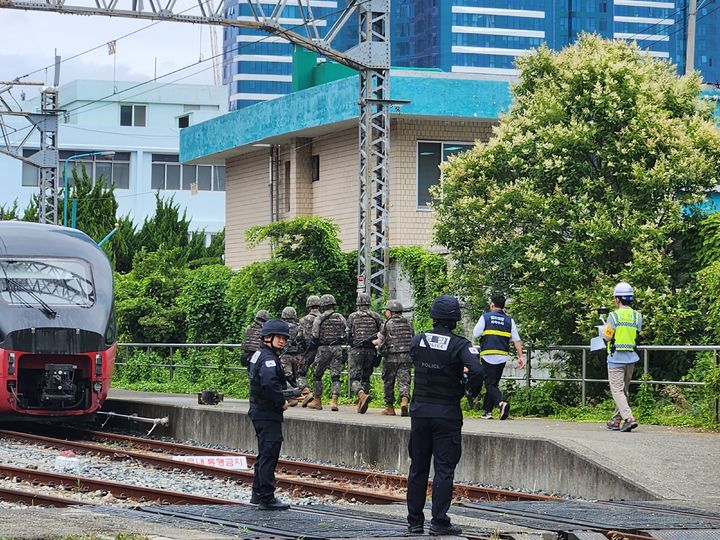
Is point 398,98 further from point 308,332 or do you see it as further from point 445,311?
point 445,311

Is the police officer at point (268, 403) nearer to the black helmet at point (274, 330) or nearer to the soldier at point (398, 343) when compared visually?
the black helmet at point (274, 330)

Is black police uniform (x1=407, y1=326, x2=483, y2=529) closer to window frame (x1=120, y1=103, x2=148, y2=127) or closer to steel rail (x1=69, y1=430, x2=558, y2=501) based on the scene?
steel rail (x1=69, y1=430, x2=558, y2=501)

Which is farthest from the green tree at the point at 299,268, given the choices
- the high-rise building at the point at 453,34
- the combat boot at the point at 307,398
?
the high-rise building at the point at 453,34

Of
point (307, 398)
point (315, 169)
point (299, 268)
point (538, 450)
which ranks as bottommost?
point (538, 450)

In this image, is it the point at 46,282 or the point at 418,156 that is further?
the point at 418,156

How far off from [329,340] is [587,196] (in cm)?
448

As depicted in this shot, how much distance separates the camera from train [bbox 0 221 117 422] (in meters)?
21.5

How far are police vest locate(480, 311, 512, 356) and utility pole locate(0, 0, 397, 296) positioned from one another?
6.47 metres

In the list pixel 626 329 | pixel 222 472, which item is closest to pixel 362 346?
pixel 222 472

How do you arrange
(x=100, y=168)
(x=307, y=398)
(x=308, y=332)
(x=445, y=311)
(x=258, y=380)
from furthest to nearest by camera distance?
1. (x=100, y=168)
2. (x=307, y=398)
3. (x=308, y=332)
4. (x=258, y=380)
5. (x=445, y=311)

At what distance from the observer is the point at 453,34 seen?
145 meters

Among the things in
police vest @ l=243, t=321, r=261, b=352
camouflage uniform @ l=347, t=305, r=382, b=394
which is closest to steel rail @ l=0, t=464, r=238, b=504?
camouflage uniform @ l=347, t=305, r=382, b=394

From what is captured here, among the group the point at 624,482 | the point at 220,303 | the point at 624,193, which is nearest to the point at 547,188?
the point at 624,193

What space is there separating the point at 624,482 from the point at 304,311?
17.0 m
